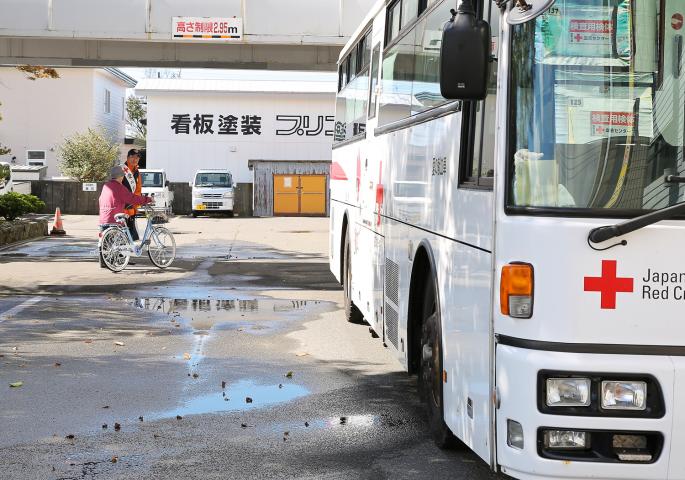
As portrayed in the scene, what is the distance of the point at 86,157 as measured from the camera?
54062 millimetres

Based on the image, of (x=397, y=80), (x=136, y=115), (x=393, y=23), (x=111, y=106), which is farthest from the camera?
(x=136, y=115)

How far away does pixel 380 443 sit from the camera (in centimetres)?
696

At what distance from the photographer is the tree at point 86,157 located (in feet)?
177

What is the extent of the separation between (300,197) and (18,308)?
34551 mm

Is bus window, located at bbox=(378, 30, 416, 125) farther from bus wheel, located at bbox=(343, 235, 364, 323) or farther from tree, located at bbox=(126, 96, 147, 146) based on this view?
tree, located at bbox=(126, 96, 147, 146)

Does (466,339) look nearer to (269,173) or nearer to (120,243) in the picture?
(120,243)

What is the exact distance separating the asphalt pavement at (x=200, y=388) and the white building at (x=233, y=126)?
33.6 metres

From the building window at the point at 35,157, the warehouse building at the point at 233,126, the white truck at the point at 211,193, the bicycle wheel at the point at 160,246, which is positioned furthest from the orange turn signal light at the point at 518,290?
the building window at the point at 35,157

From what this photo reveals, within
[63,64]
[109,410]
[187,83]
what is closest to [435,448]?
[109,410]

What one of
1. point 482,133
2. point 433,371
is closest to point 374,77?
point 433,371

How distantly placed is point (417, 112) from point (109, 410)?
3079 millimetres

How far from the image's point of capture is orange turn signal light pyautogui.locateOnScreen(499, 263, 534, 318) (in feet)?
15.9

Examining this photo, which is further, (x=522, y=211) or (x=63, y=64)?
(x=63, y=64)

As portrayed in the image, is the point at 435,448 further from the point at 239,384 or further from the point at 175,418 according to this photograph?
the point at 239,384
